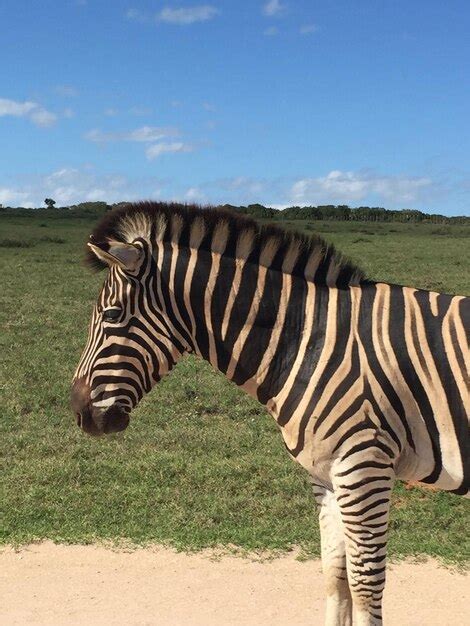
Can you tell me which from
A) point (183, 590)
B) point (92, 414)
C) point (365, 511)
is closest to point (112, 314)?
point (92, 414)

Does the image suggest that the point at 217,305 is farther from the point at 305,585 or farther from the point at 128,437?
the point at 128,437

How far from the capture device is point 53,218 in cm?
4766

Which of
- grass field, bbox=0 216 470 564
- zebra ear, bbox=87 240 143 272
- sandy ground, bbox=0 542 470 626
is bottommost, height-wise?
sandy ground, bbox=0 542 470 626

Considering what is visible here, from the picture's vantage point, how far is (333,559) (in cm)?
325

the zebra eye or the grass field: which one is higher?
the zebra eye

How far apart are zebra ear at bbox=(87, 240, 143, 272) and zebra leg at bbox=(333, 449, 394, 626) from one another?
1.26 meters

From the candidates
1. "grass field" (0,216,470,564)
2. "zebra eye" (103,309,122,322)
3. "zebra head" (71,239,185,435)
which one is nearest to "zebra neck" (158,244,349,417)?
"zebra head" (71,239,185,435)

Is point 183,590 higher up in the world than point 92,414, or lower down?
lower down

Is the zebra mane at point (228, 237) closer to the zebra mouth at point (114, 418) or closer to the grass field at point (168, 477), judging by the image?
the zebra mouth at point (114, 418)

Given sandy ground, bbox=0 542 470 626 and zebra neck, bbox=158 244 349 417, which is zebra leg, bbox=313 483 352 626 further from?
sandy ground, bbox=0 542 470 626

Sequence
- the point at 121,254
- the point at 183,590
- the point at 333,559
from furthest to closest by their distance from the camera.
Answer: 1. the point at 183,590
2. the point at 333,559
3. the point at 121,254

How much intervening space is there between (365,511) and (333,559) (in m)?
0.53

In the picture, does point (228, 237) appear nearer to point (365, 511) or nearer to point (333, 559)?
point (365, 511)

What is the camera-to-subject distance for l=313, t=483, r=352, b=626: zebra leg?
125 inches
